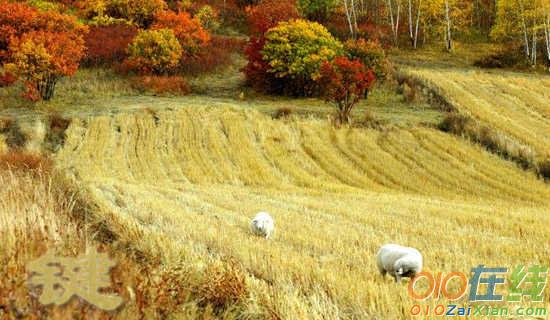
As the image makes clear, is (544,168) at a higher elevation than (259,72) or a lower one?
lower

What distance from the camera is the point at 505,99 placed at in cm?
3456

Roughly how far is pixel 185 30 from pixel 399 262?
1815 inches

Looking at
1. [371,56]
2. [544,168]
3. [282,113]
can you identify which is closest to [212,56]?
[371,56]

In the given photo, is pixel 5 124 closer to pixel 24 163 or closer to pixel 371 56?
pixel 24 163

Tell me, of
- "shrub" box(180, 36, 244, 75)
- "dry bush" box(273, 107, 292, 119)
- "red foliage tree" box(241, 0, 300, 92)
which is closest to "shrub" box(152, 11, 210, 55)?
"shrub" box(180, 36, 244, 75)

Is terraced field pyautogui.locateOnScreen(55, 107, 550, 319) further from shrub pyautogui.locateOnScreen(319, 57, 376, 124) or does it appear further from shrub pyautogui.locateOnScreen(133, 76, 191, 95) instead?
shrub pyautogui.locateOnScreen(133, 76, 191, 95)

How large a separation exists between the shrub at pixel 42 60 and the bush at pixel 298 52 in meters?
15.3

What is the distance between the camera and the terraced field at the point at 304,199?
553 centimetres

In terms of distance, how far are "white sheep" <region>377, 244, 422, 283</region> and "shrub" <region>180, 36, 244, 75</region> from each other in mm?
42873

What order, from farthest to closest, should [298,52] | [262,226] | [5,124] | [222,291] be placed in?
[298,52] → [5,124] → [262,226] → [222,291]

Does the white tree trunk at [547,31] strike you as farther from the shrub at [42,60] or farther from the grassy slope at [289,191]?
the shrub at [42,60]

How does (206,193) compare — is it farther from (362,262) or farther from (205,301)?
(205,301)

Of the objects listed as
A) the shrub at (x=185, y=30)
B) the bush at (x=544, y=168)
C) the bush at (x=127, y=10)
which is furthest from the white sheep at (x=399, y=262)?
the bush at (x=127, y=10)

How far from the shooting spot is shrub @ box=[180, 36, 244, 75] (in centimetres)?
4731
